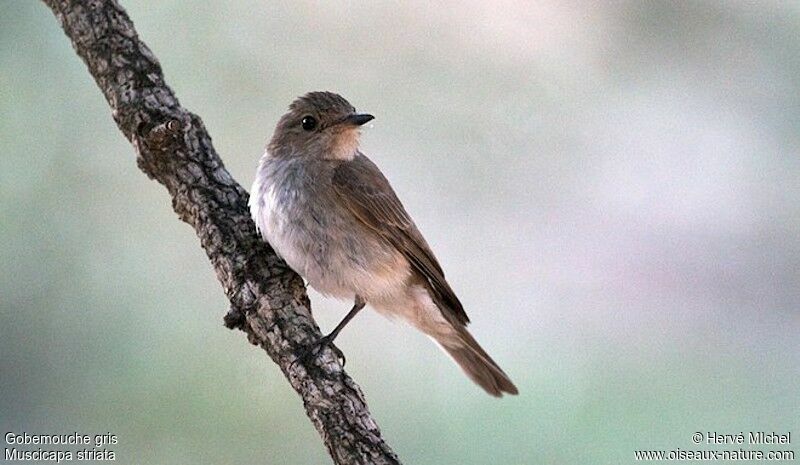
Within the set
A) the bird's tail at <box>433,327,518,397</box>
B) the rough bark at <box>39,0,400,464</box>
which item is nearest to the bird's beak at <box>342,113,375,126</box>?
the rough bark at <box>39,0,400,464</box>

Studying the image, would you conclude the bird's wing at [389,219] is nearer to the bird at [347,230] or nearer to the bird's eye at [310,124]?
the bird at [347,230]

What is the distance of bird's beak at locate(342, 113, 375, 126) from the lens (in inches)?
132

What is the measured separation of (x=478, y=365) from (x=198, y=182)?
A: 120cm

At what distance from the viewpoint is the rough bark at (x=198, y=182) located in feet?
9.25

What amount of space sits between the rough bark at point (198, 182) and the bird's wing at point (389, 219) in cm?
34

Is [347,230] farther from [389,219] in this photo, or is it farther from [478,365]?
[478,365]

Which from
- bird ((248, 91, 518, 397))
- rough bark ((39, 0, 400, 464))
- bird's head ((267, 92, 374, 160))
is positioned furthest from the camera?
bird's head ((267, 92, 374, 160))

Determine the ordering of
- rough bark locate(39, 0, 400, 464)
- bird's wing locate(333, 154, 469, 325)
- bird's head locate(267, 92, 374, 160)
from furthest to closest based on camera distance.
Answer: bird's head locate(267, 92, 374, 160)
bird's wing locate(333, 154, 469, 325)
rough bark locate(39, 0, 400, 464)

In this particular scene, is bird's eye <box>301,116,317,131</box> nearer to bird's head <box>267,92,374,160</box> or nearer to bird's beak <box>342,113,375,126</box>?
bird's head <box>267,92,374,160</box>

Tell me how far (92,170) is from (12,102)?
1.36 ft

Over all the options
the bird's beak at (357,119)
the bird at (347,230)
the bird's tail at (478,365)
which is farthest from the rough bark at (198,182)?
the bird's tail at (478,365)

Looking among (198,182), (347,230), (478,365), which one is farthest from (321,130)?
(478,365)

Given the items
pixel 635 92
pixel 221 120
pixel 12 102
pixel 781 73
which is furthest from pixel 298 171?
pixel 781 73

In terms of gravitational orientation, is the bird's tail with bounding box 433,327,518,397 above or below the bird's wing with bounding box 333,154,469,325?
below
